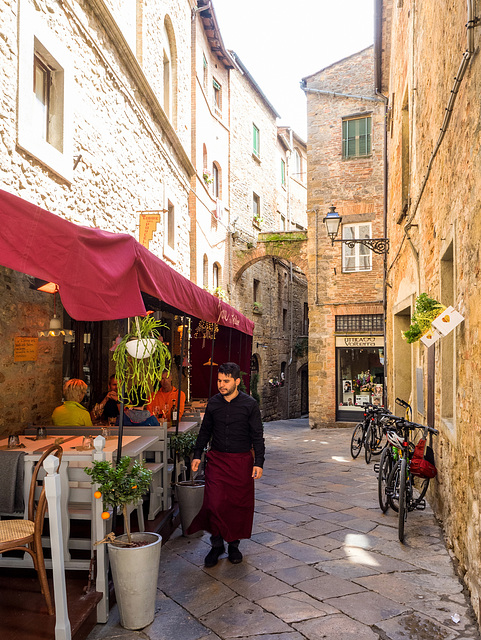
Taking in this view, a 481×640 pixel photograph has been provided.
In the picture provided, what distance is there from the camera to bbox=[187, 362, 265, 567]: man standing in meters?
4.30

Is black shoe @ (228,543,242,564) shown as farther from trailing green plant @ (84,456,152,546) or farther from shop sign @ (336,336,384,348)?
shop sign @ (336,336,384,348)

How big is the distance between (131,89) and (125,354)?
5.94m

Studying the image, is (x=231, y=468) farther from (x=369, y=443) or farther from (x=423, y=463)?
(x=369, y=443)

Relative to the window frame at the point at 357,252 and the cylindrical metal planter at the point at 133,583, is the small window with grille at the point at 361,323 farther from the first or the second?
the cylindrical metal planter at the point at 133,583

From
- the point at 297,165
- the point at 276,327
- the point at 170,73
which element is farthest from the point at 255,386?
the point at 297,165

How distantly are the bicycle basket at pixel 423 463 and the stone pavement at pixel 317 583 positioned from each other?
0.55 meters

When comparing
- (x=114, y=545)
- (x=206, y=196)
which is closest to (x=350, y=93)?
(x=206, y=196)

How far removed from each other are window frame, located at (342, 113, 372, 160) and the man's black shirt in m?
13.0

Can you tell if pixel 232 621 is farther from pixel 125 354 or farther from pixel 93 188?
pixel 93 188

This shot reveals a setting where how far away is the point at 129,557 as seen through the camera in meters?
3.26

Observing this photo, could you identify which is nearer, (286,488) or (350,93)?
(286,488)

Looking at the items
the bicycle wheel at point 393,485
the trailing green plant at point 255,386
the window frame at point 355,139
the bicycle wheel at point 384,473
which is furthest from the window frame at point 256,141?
the bicycle wheel at point 393,485

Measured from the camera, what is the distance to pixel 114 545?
3.42 metres

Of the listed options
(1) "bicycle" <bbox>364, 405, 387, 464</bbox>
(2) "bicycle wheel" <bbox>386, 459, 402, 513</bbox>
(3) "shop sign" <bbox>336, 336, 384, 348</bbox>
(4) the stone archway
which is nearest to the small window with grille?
(3) "shop sign" <bbox>336, 336, 384, 348</bbox>
